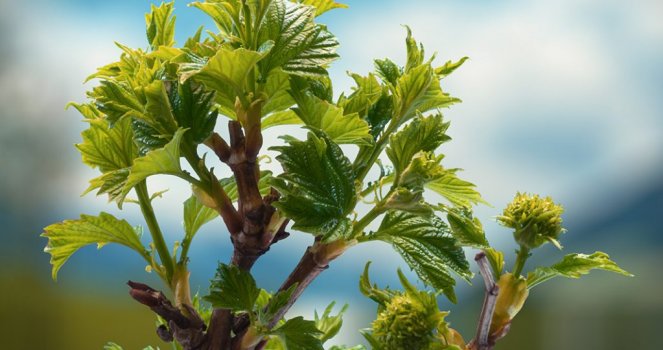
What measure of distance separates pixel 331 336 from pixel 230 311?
0.24 meters

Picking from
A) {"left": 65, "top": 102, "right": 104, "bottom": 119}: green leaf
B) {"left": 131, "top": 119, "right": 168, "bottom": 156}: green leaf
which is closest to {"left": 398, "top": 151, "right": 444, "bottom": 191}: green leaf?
{"left": 131, "top": 119, "right": 168, "bottom": 156}: green leaf

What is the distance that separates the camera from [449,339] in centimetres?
75

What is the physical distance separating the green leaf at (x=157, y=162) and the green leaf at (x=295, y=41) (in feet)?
0.34

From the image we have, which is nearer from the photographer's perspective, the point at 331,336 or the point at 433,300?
the point at 433,300

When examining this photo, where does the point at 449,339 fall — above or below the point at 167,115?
below

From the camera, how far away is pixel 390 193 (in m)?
0.68

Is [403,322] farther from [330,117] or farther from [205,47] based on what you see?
[205,47]

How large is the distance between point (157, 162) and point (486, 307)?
0.34 metres

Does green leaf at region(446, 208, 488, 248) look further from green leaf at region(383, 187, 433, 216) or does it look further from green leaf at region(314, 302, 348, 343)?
green leaf at region(314, 302, 348, 343)

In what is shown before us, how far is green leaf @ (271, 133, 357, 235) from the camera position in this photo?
0.65m

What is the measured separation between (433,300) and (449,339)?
0.15 ft

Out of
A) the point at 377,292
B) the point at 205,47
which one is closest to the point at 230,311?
the point at 377,292

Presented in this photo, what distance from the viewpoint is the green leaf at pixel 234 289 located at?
0.70 metres

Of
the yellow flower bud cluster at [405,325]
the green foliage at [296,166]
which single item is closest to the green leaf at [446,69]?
the green foliage at [296,166]
